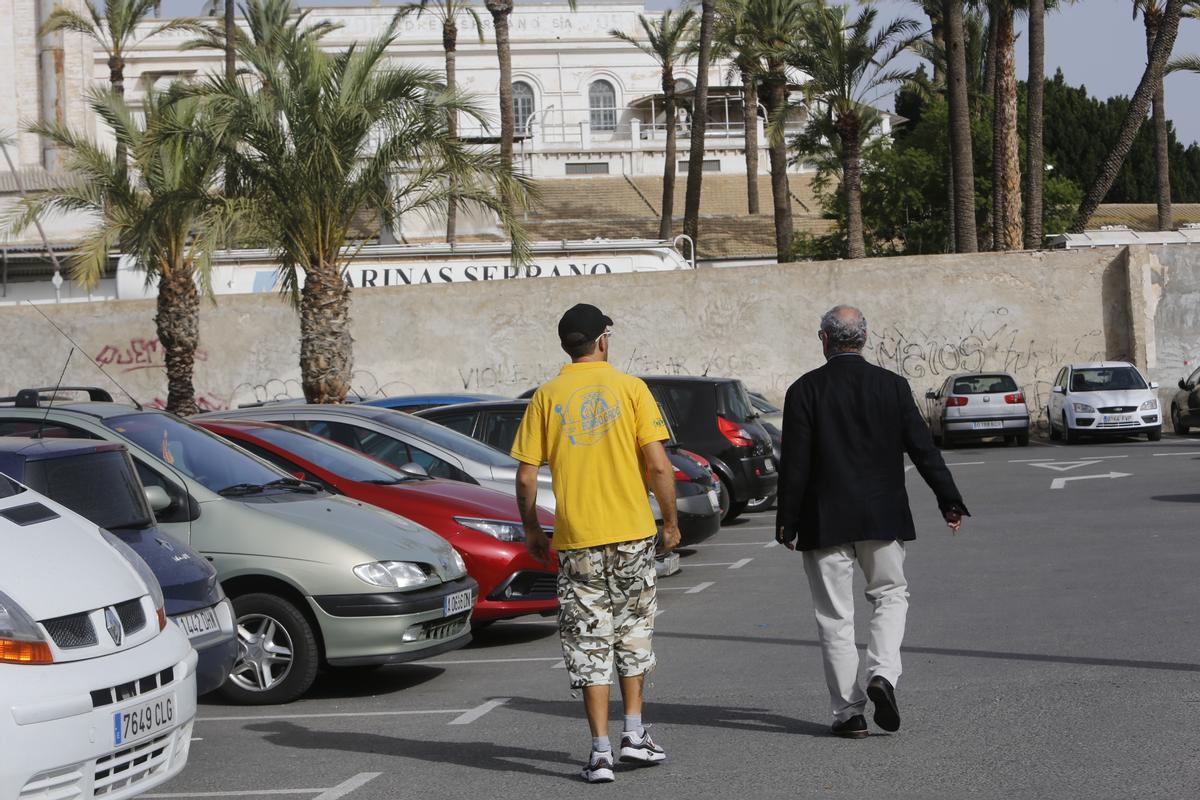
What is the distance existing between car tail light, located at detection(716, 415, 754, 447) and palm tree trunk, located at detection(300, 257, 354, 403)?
6.27 m

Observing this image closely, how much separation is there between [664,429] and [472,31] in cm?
6916

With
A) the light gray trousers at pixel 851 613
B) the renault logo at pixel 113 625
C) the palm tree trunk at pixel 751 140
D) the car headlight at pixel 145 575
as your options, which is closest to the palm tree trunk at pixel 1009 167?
the palm tree trunk at pixel 751 140

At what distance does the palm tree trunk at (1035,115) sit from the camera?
3375cm

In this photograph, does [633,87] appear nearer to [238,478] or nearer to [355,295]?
[355,295]

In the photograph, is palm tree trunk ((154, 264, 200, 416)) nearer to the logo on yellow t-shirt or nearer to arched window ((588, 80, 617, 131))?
the logo on yellow t-shirt

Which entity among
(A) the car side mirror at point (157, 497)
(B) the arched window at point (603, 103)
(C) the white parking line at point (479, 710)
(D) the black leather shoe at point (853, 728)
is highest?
(B) the arched window at point (603, 103)

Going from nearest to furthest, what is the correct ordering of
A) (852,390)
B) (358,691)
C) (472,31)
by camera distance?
(852,390) → (358,691) → (472,31)

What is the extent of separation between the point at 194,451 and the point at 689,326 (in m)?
22.2

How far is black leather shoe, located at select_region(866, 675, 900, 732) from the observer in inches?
250

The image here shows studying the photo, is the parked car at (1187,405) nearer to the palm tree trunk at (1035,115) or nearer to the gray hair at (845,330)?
the palm tree trunk at (1035,115)

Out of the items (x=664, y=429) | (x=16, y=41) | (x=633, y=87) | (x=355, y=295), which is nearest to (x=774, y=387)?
(x=355, y=295)

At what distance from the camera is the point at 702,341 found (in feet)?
101

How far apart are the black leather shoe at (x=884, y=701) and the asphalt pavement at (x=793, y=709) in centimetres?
10

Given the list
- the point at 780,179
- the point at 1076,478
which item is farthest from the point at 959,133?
the point at 1076,478
